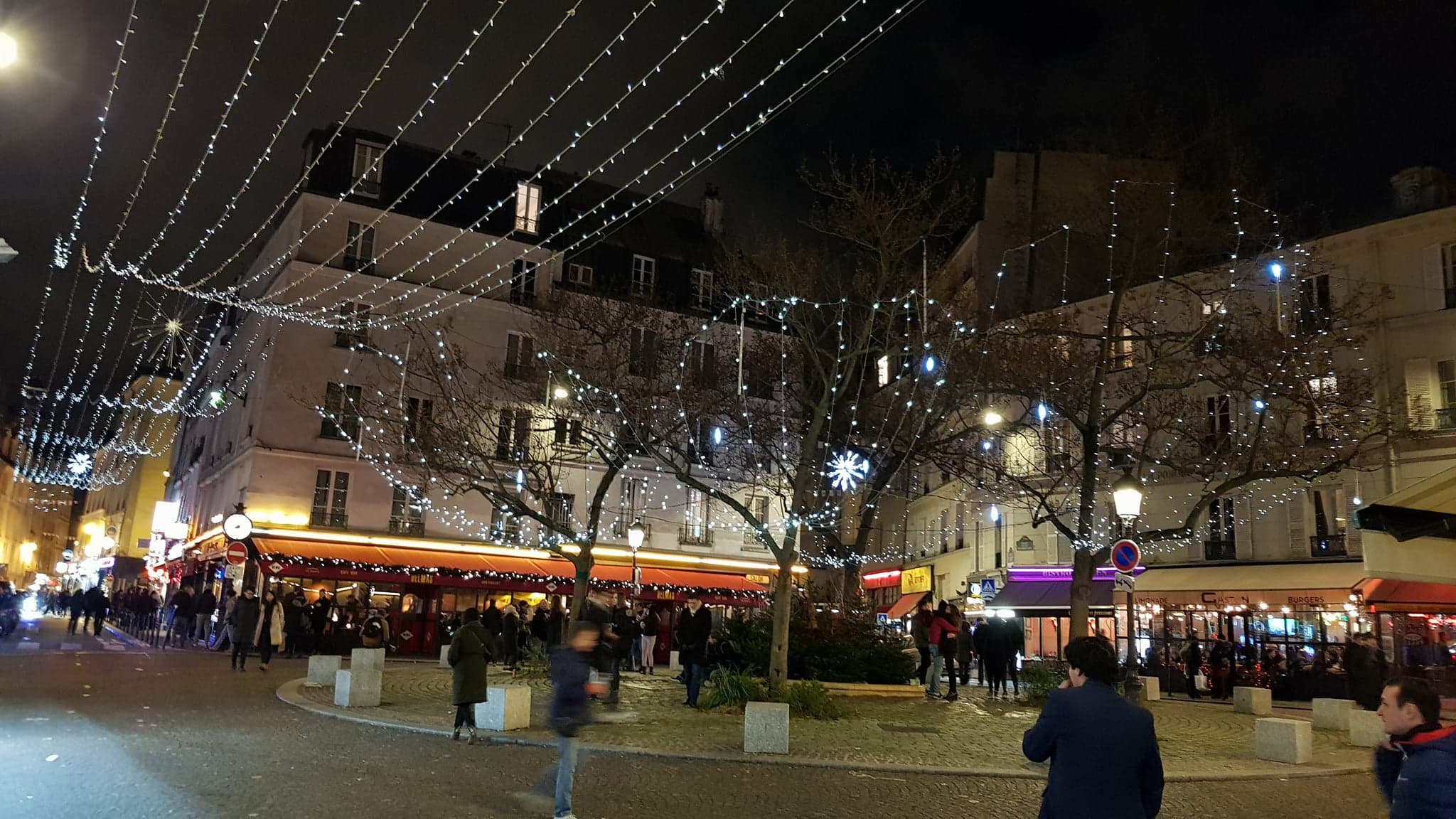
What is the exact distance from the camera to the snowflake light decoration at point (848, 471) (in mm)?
22562

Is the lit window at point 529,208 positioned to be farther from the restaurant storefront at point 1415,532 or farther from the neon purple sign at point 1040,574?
the restaurant storefront at point 1415,532

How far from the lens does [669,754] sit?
37.0 ft

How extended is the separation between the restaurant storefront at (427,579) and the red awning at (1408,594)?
16.1 metres

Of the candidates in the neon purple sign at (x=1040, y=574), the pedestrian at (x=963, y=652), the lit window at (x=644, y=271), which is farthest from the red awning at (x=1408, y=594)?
the lit window at (x=644, y=271)

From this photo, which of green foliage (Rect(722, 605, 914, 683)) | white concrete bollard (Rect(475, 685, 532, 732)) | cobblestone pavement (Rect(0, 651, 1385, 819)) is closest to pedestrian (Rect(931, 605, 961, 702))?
green foliage (Rect(722, 605, 914, 683))

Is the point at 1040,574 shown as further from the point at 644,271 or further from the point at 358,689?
the point at 358,689

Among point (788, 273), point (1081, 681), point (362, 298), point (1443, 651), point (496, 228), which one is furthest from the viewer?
point (496, 228)

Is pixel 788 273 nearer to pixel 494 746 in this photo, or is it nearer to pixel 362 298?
pixel 494 746

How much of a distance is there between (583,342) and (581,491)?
10789mm

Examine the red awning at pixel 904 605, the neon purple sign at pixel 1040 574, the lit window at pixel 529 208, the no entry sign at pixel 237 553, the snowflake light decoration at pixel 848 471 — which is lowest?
the red awning at pixel 904 605

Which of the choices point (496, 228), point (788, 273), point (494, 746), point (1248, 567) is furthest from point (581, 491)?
point (494, 746)

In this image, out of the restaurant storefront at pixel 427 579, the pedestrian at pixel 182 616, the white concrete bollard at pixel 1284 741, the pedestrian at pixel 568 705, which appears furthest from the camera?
the restaurant storefront at pixel 427 579

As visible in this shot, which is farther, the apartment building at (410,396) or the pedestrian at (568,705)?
the apartment building at (410,396)

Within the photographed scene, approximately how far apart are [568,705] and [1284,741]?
359 inches
